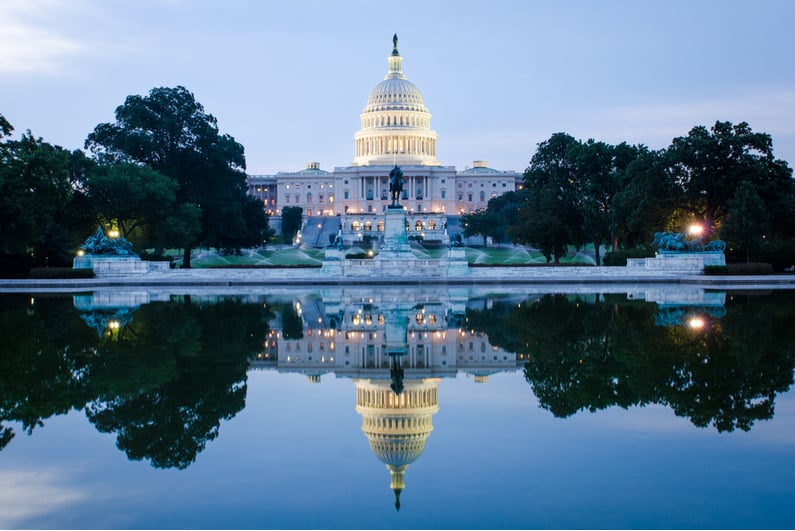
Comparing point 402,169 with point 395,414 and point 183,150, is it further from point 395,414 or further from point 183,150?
point 395,414

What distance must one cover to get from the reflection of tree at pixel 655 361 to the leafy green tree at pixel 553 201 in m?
33.9

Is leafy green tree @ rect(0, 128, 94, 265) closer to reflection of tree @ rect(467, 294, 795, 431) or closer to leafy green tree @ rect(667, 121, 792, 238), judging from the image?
reflection of tree @ rect(467, 294, 795, 431)

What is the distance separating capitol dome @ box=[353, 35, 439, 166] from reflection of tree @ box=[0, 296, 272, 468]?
12980 cm

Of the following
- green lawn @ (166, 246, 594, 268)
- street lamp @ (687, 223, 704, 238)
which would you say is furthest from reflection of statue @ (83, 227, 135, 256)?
street lamp @ (687, 223, 704, 238)

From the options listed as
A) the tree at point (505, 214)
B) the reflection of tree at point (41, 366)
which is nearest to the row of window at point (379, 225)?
the tree at point (505, 214)

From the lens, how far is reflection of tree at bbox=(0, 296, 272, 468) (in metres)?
9.67

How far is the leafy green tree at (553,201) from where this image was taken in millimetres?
57531

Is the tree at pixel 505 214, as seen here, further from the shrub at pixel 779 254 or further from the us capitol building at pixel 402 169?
the shrub at pixel 779 254

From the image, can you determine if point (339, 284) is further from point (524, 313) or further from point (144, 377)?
point (144, 377)

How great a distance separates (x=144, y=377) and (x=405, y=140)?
5536 inches

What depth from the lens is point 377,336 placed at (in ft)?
61.8

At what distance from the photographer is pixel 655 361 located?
14.2 m

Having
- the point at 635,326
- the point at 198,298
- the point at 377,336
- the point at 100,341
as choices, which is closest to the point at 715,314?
the point at 635,326

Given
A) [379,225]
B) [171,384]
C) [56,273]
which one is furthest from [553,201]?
[379,225]
